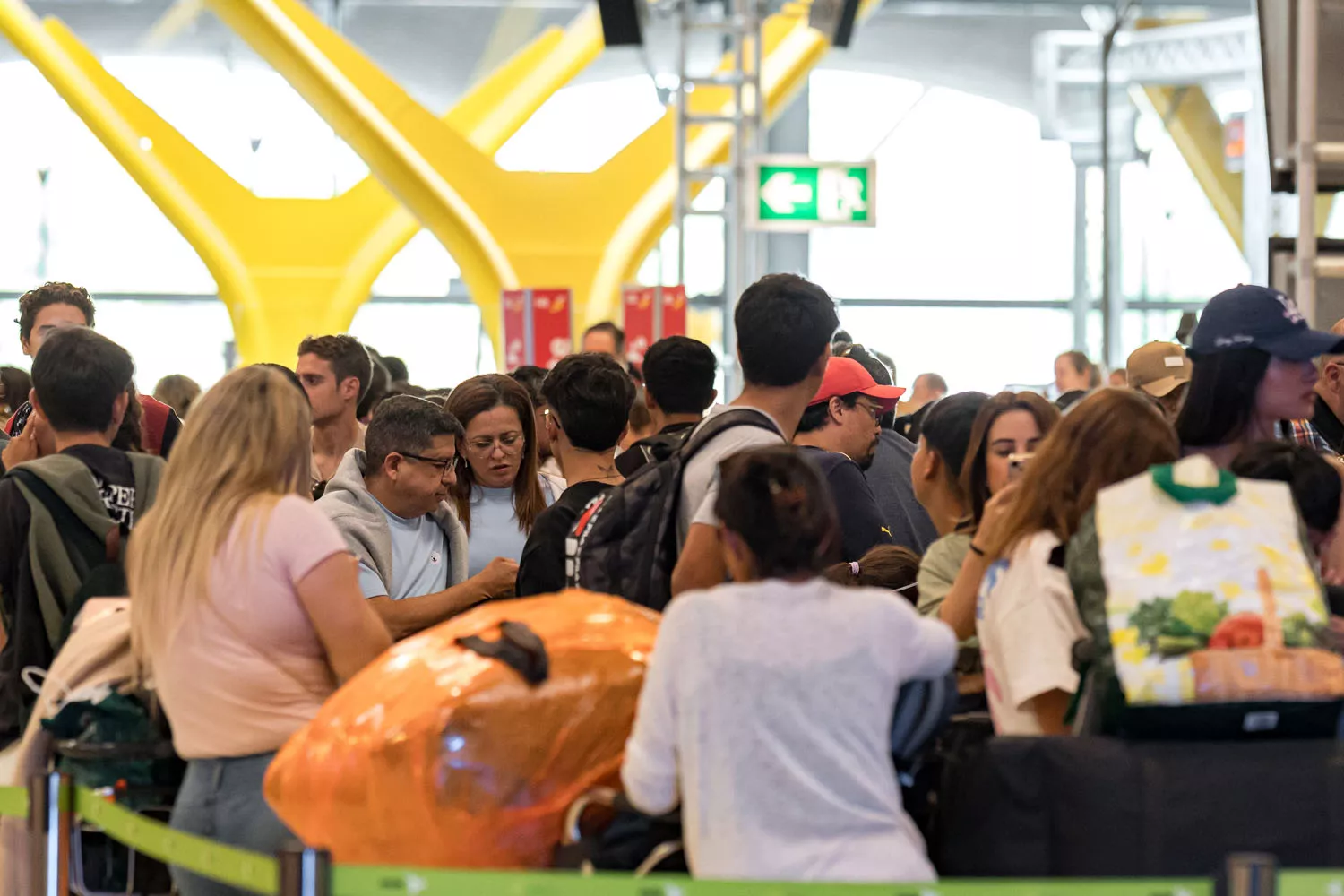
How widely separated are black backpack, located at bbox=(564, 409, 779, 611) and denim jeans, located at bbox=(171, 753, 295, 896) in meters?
0.79

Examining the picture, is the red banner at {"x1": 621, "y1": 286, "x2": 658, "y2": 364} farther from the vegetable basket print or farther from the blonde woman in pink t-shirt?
the vegetable basket print

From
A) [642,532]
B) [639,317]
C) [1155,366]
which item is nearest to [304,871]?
[642,532]

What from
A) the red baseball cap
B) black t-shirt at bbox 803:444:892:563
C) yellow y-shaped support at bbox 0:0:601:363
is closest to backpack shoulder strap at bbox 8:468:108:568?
black t-shirt at bbox 803:444:892:563

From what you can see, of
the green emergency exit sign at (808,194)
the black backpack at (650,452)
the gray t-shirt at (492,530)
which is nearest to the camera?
the black backpack at (650,452)

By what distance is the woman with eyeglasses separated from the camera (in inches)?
174

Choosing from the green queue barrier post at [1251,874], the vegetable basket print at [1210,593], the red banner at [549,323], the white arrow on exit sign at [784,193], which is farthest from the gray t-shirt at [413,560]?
the red banner at [549,323]

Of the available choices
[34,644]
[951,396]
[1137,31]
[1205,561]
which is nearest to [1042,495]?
[1205,561]

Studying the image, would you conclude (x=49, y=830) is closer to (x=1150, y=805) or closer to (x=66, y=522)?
(x=66, y=522)

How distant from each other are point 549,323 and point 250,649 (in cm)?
862

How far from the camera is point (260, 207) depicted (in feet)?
44.9

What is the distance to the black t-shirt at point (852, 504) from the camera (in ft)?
12.6

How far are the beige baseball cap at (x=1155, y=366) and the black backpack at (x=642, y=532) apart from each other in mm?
2451

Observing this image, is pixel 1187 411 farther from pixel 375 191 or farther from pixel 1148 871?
pixel 375 191

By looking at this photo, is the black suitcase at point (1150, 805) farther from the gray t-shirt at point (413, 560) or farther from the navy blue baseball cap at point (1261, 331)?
the gray t-shirt at point (413, 560)
